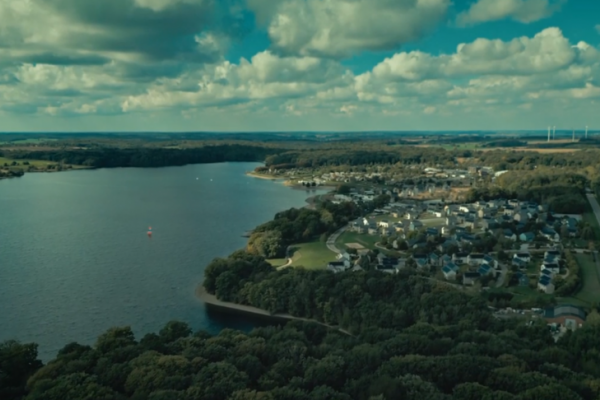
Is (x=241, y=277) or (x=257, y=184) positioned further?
(x=257, y=184)

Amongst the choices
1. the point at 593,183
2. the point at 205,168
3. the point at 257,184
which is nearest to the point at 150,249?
the point at 257,184

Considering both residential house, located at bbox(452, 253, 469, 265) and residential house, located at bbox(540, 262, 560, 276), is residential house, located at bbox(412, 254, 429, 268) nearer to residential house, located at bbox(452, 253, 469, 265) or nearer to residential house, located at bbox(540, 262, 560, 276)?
residential house, located at bbox(452, 253, 469, 265)

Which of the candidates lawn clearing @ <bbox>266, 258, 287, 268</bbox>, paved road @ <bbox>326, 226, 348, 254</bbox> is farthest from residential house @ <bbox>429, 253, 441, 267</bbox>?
lawn clearing @ <bbox>266, 258, 287, 268</bbox>

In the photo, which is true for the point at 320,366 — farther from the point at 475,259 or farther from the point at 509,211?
the point at 509,211

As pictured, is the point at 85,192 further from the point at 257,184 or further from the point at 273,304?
the point at 273,304

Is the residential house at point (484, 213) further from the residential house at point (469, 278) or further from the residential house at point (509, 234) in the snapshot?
the residential house at point (469, 278)
